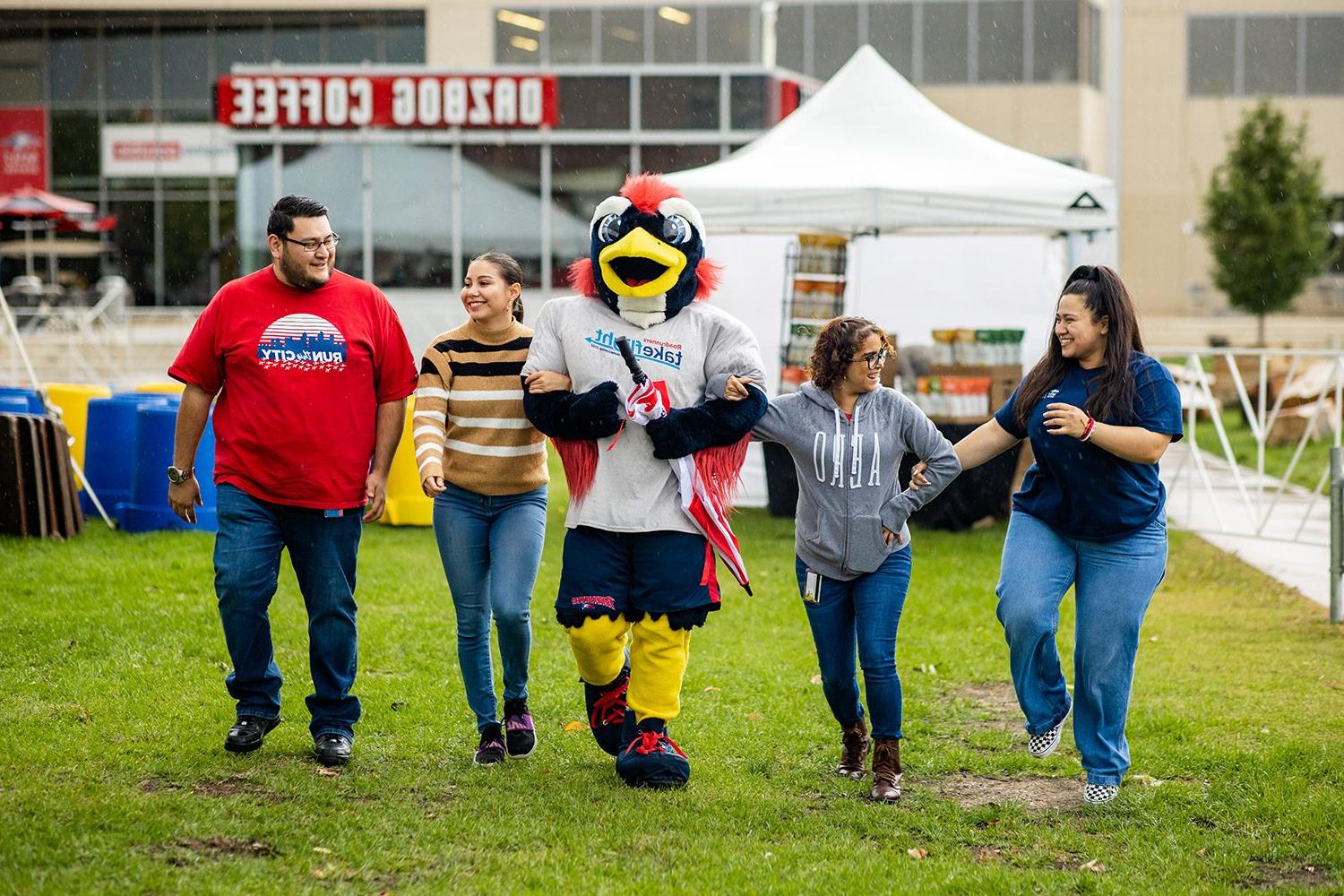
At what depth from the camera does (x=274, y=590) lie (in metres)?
5.36

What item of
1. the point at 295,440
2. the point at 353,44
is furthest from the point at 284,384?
the point at 353,44

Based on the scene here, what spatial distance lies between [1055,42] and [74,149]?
2486cm

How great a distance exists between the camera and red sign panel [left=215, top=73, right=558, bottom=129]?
69.3ft

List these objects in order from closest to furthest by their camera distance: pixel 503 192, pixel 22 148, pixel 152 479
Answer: pixel 152 479, pixel 503 192, pixel 22 148

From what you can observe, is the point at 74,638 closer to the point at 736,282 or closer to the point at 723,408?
the point at 723,408

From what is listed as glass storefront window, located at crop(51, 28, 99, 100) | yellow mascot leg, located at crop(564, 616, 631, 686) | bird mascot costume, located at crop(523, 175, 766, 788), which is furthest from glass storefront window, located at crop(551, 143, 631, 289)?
glass storefront window, located at crop(51, 28, 99, 100)

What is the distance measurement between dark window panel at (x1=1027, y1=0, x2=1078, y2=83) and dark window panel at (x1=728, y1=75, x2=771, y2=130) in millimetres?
17155

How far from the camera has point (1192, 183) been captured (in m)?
39.8

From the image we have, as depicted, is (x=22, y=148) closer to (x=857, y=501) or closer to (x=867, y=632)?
(x=857, y=501)

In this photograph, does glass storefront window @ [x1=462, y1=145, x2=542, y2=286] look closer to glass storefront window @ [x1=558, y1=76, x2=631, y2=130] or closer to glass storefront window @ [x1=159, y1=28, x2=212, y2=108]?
glass storefront window @ [x1=558, y1=76, x2=631, y2=130]

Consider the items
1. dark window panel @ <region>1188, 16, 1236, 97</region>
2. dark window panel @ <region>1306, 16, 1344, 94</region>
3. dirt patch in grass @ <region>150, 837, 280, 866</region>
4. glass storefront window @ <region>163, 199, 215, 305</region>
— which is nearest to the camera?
dirt patch in grass @ <region>150, 837, 280, 866</region>

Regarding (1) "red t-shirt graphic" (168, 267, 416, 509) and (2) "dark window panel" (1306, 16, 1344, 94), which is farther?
(2) "dark window panel" (1306, 16, 1344, 94)

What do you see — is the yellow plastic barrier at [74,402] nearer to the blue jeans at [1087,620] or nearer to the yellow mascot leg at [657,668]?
the yellow mascot leg at [657,668]

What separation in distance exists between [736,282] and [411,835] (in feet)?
36.1
